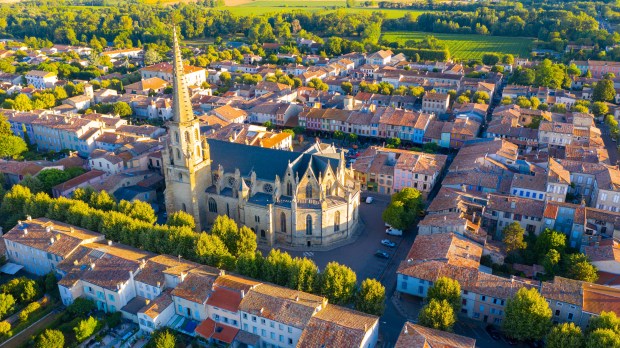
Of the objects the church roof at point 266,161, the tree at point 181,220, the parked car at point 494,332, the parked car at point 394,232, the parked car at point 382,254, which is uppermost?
the church roof at point 266,161

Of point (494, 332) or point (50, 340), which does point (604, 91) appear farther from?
point (50, 340)

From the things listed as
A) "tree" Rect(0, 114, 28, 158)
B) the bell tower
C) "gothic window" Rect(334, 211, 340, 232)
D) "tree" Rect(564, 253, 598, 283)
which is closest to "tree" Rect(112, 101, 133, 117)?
"tree" Rect(0, 114, 28, 158)

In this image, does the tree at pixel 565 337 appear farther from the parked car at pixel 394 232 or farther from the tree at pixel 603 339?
the parked car at pixel 394 232

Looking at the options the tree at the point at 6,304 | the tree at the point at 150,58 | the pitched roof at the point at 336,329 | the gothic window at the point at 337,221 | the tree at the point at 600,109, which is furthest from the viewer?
the tree at the point at 150,58

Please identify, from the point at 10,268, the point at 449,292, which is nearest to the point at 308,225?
the point at 449,292

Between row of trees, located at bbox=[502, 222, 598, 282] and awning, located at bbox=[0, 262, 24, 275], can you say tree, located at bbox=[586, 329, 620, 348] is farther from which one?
awning, located at bbox=[0, 262, 24, 275]

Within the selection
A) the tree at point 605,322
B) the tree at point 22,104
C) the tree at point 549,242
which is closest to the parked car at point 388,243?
the tree at point 549,242

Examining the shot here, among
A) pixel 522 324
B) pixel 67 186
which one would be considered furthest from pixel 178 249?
pixel 522 324
